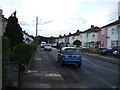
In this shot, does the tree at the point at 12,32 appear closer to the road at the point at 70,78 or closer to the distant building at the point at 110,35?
the road at the point at 70,78

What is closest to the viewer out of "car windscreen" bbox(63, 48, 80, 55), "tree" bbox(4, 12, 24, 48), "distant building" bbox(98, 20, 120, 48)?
"car windscreen" bbox(63, 48, 80, 55)

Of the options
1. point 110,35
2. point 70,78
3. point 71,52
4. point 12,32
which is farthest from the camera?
point 110,35

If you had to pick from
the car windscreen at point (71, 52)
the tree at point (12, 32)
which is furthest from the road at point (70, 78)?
the tree at point (12, 32)

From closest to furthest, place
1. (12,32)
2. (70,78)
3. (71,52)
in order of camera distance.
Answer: (70,78) → (71,52) → (12,32)

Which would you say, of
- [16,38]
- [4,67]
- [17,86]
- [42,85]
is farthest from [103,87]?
[16,38]

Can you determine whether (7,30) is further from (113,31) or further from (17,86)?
(113,31)

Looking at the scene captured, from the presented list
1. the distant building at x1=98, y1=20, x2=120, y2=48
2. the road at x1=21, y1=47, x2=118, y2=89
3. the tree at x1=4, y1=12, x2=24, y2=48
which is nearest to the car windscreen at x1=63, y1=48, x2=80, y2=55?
the road at x1=21, y1=47, x2=118, y2=89

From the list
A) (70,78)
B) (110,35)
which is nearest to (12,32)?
(70,78)

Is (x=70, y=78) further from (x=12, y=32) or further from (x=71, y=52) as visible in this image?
(x=12, y=32)

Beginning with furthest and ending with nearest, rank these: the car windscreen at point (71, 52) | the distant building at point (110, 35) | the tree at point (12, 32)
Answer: the distant building at point (110, 35) → the tree at point (12, 32) → the car windscreen at point (71, 52)

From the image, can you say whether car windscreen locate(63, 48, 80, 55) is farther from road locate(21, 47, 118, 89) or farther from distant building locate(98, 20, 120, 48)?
distant building locate(98, 20, 120, 48)

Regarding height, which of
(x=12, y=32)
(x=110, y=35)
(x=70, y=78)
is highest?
(x=110, y=35)

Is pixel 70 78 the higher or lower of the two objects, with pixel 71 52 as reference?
lower

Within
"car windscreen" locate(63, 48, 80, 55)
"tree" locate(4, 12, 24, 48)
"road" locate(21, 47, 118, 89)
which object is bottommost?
"road" locate(21, 47, 118, 89)
